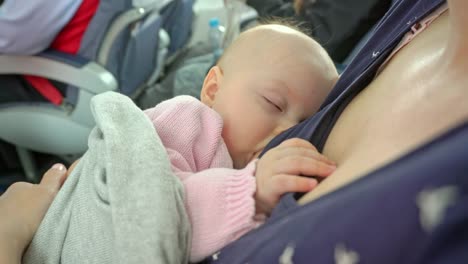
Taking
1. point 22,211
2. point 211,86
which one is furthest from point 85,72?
point 22,211

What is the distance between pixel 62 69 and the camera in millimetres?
1666

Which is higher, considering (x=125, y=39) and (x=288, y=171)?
(x=288, y=171)

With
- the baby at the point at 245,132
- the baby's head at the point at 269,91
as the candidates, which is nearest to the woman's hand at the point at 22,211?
the baby at the point at 245,132

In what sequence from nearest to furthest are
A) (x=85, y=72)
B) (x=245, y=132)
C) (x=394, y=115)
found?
(x=394, y=115) → (x=245, y=132) → (x=85, y=72)

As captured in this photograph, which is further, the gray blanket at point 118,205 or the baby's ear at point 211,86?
the baby's ear at point 211,86

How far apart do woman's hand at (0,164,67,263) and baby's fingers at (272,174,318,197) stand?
1.24ft

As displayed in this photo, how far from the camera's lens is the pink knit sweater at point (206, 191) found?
600mm

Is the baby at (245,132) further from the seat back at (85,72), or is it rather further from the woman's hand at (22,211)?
the seat back at (85,72)

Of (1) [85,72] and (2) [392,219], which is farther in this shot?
(1) [85,72]

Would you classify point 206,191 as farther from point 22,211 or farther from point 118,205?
point 22,211

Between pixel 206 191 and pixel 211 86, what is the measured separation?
15.2 inches

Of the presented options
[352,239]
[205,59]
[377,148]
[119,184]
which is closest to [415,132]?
[377,148]

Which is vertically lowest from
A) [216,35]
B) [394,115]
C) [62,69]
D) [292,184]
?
[216,35]

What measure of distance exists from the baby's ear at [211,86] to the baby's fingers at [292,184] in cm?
40
